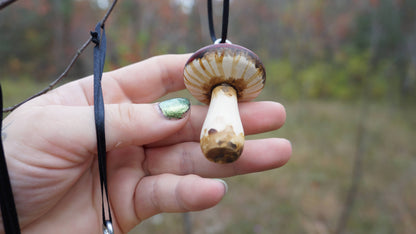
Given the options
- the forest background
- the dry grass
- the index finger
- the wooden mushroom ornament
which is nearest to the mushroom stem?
the wooden mushroom ornament

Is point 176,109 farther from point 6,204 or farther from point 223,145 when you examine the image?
point 6,204

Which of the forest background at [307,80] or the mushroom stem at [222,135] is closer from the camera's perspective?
the mushroom stem at [222,135]

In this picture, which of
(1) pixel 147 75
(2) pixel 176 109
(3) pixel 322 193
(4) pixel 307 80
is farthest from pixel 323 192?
(4) pixel 307 80

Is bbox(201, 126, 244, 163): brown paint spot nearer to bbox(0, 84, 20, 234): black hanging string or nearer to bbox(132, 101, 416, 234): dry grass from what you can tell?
bbox(0, 84, 20, 234): black hanging string

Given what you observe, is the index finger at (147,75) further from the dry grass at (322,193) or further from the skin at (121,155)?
the dry grass at (322,193)

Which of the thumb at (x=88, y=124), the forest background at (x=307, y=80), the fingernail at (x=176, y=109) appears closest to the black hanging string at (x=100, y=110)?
the thumb at (x=88, y=124)
